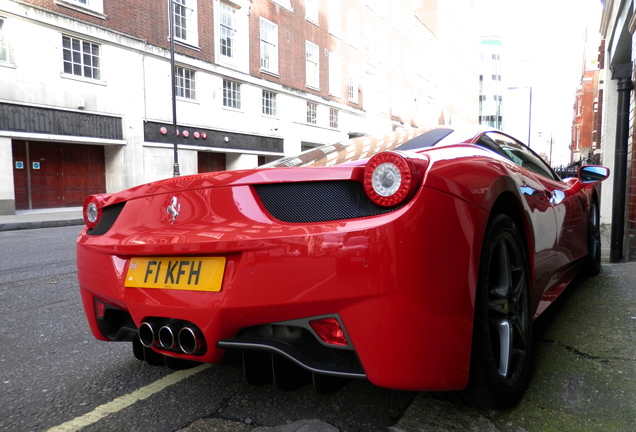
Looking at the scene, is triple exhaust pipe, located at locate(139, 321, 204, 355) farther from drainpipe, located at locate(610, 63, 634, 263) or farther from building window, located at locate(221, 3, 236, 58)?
building window, located at locate(221, 3, 236, 58)

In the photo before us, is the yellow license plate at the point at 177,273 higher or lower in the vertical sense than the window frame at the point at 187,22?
lower

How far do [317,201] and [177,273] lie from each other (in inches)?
23.9

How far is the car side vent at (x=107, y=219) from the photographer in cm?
222

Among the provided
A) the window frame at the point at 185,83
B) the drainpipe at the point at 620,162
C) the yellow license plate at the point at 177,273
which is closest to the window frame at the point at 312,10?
the window frame at the point at 185,83

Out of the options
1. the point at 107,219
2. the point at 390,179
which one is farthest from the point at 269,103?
the point at 390,179

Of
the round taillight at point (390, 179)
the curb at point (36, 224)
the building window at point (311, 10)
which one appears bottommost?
the curb at point (36, 224)

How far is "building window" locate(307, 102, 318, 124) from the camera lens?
90.1 feet

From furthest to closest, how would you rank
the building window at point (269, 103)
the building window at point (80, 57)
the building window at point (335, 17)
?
the building window at point (335, 17)
the building window at point (269, 103)
the building window at point (80, 57)

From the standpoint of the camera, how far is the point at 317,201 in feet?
5.45

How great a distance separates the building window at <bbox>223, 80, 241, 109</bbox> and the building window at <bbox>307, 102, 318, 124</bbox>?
5668 mm

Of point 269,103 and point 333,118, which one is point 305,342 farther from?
point 333,118

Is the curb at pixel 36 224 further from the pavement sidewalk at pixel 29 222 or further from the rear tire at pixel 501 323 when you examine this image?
the rear tire at pixel 501 323

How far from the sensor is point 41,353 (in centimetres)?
277

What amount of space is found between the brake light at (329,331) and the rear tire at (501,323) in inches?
20.5
